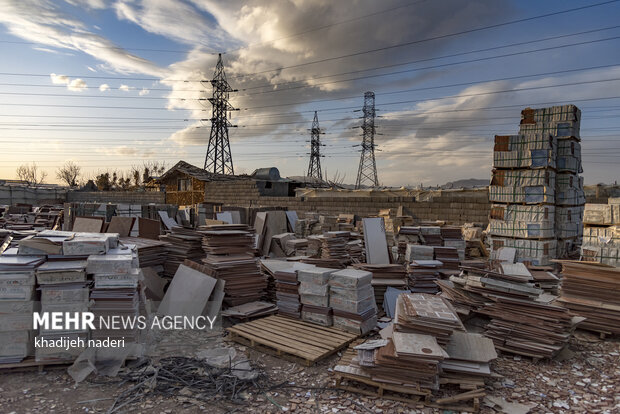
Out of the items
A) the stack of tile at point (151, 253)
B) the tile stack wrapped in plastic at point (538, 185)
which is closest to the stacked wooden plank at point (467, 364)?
the stack of tile at point (151, 253)

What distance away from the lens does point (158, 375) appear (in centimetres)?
446

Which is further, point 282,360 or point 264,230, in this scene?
point 264,230

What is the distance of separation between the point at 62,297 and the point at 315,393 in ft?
11.2

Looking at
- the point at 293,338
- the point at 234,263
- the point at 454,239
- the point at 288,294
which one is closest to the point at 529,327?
the point at 293,338

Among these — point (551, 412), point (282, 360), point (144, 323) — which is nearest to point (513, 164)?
point (551, 412)

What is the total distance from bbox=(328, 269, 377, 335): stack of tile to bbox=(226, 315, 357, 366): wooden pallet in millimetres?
173

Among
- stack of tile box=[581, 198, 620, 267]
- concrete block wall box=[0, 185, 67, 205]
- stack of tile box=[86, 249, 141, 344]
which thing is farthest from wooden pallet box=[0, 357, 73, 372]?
concrete block wall box=[0, 185, 67, 205]

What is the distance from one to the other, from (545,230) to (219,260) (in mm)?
9818

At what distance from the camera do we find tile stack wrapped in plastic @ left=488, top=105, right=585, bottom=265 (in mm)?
11102

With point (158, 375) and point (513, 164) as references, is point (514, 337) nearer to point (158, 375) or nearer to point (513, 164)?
point (158, 375)

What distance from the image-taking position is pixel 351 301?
18.8 ft

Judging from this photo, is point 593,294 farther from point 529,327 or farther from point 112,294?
point 112,294

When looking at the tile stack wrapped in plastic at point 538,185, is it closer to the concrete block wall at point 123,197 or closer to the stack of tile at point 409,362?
the stack of tile at point 409,362

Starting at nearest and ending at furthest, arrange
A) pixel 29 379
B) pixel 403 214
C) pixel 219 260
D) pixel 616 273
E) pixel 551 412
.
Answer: pixel 551 412 → pixel 29 379 → pixel 616 273 → pixel 219 260 → pixel 403 214
